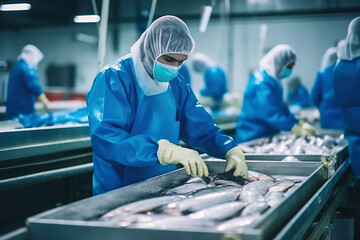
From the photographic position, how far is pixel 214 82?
703 centimetres

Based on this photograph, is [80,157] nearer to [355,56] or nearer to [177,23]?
[177,23]

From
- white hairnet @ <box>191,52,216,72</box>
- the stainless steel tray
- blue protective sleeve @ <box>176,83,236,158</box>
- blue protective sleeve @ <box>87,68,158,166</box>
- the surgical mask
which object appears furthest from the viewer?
white hairnet @ <box>191,52,216,72</box>

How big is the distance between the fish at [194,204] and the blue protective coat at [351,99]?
1786mm

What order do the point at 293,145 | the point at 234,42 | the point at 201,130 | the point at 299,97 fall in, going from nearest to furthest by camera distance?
the point at 201,130
the point at 293,145
the point at 299,97
the point at 234,42

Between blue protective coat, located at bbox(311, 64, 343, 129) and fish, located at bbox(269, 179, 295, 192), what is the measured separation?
349cm

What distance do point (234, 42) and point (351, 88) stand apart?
365 inches

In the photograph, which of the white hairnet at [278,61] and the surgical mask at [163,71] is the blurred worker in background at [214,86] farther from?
the surgical mask at [163,71]

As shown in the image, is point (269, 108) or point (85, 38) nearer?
point (269, 108)

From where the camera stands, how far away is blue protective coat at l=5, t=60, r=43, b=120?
5254 mm

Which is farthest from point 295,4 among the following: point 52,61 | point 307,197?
point 307,197

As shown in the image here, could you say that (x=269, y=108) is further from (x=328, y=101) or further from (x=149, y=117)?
(x=149, y=117)

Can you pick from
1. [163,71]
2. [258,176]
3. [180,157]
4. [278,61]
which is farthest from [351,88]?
[180,157]

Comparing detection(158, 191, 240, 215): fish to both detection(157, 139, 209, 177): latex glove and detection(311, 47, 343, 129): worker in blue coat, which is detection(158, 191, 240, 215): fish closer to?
detection(157, 139, 209, 177): latex glove

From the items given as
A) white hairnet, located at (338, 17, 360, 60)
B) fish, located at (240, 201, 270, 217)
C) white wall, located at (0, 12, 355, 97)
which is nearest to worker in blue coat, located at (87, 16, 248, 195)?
fish, located at (240, 201, 270, 217)
